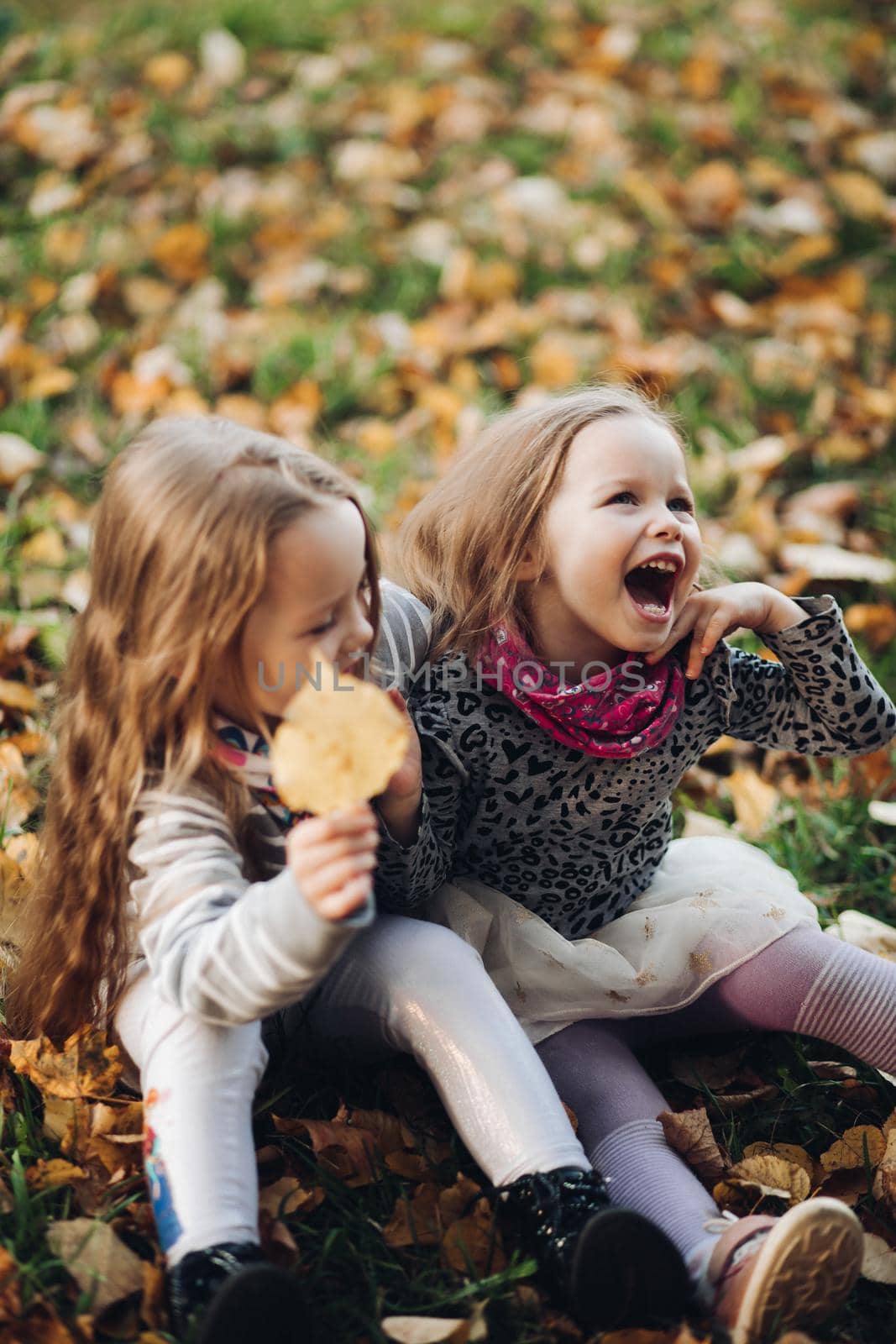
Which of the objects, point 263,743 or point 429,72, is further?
point 429,72

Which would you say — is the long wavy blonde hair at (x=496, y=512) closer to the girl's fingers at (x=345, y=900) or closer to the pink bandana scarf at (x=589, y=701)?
the pink bandana scarf at (x=589, y=701)

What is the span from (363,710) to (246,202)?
3.11m

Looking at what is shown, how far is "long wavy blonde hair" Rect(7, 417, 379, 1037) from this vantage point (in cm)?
146

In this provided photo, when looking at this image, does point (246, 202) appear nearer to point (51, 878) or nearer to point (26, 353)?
point (26, 353)

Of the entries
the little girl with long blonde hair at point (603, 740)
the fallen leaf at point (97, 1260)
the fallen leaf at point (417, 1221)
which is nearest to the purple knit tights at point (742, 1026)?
the little girl with long blonde hair at point (603, 740)

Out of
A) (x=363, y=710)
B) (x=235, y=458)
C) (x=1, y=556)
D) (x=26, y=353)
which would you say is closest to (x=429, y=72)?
(x=26, y=353)

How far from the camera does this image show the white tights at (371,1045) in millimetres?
1410

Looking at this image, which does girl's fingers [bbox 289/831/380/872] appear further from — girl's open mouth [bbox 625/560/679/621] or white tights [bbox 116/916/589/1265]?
girl's open mouth [bbox 625/560/679/621]

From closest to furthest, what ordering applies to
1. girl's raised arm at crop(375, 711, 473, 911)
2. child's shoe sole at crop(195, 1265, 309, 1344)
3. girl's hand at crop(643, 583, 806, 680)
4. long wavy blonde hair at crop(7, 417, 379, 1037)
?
child's shoe sole at crop(195, 1265, 309, 1344) → long wavy blonde hair at crop(7, 417, 379, 1037) → girl's raised arm at crop(375, 711, 473, 911) → girl's hand at crop(643, 583, 806, 680)

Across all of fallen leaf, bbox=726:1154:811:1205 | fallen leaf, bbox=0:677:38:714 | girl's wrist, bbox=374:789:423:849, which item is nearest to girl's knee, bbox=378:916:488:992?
girl's wrist, bbox=374:789:423:849

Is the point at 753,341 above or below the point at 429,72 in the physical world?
below

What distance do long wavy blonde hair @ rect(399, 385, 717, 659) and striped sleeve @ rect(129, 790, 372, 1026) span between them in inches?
19.8

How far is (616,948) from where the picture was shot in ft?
6.09

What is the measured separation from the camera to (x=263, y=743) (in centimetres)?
157
